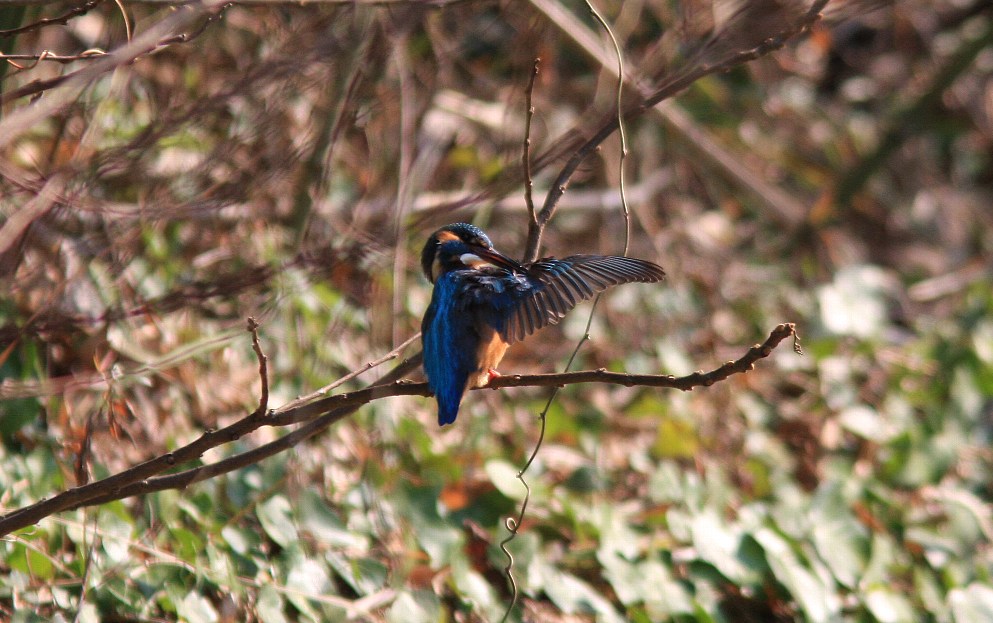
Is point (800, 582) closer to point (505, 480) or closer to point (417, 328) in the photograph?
point (505, 480)

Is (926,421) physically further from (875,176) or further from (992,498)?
(875,176)

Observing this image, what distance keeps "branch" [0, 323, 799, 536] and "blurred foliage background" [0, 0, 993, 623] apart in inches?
10.6

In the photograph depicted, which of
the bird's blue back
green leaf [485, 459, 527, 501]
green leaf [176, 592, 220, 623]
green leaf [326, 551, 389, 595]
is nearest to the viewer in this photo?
the bird's blue back

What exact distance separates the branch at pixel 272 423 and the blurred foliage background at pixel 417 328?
0.89 ft

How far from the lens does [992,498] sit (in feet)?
15.9

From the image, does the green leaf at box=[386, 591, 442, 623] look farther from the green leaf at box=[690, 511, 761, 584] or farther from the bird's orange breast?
the green leaf at box=[690, 511, 761, 584]

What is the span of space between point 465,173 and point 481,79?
2.12ft

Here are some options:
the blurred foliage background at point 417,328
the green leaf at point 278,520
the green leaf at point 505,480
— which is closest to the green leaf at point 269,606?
the blurred foliage background at point 417,328

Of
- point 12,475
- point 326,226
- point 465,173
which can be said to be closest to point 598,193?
point 465,173

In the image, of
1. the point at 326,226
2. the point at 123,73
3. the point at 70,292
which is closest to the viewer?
the point at 70,292

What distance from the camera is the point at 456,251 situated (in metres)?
2.99

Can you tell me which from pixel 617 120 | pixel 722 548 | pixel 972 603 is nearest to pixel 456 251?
pixel 617 120

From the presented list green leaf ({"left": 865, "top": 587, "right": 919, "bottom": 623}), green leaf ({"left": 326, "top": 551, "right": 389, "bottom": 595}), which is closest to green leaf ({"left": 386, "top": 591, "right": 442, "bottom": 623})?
green leaf ({"left": 326, "top": 551, "right": 389, "bottom": 595})

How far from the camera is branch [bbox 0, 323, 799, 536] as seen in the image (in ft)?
7.00
